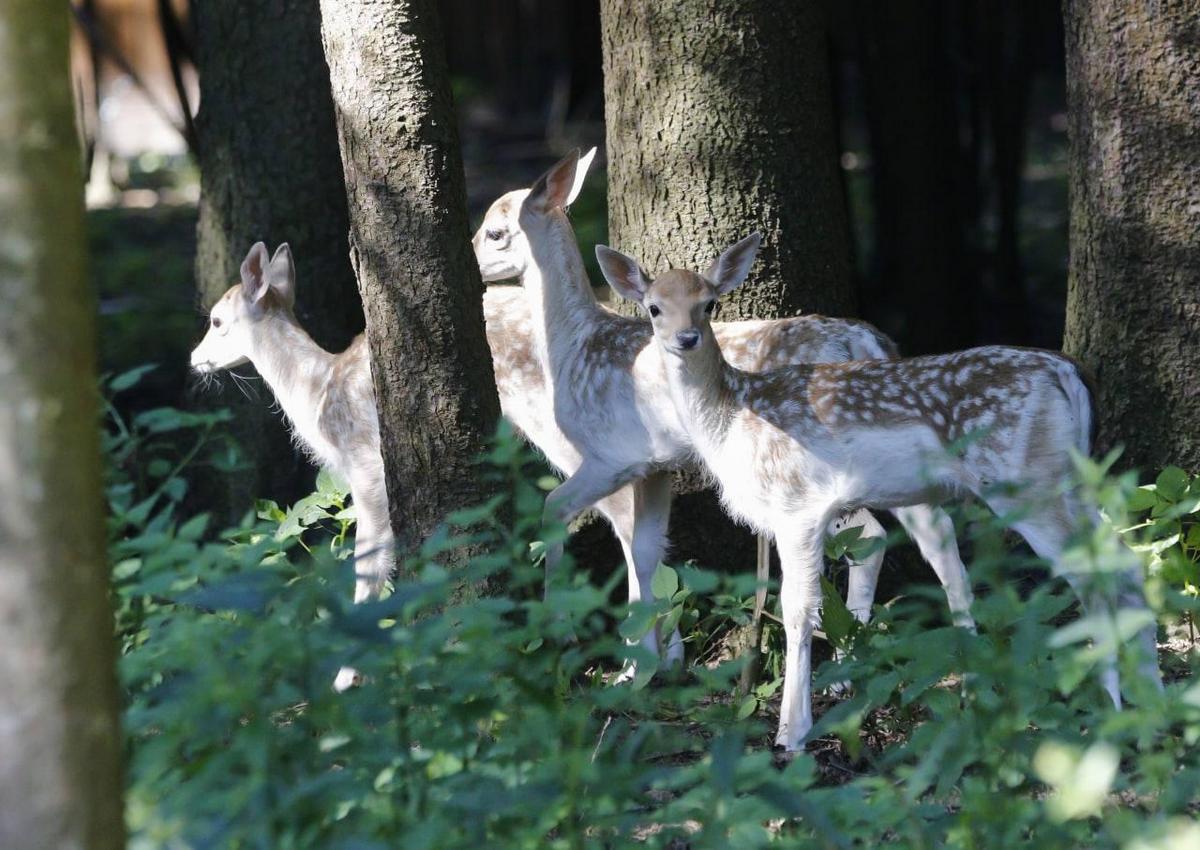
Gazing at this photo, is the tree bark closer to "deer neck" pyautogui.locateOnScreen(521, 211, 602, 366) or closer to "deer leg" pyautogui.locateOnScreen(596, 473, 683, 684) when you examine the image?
"deer neck" pyautogui.locateOnScreen(521, 211, 602, 366)

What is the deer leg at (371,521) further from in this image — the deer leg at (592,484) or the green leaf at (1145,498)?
the green leaf at (1145,498)

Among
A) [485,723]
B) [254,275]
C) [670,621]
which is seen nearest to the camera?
[485,723]

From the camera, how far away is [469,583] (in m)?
5.06

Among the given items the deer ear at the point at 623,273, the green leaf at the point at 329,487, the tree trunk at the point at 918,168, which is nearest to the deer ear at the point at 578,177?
the deer ear at the point at 623,273

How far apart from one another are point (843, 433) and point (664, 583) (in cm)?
78

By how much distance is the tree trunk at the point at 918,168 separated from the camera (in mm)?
10086

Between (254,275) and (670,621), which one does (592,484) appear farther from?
(254,275)

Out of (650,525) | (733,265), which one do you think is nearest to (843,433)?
(733,265)

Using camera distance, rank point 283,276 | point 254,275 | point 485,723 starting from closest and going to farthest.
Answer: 1. point 485,723
2. point 254,275
3. point 283,276

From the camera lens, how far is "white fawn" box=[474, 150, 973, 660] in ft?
19.6

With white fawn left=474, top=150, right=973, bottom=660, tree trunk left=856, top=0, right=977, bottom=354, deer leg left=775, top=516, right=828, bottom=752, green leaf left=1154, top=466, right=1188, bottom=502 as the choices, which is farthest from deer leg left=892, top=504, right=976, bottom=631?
tree trunk left=856, top=0, right=977, bottom=354

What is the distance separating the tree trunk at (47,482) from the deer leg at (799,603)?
2.95 metres

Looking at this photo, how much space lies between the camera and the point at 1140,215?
571 cm

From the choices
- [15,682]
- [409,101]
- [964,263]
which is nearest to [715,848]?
[15,682]
